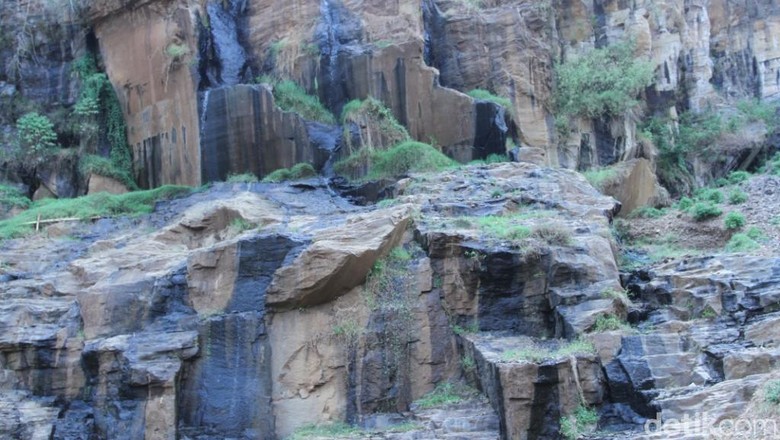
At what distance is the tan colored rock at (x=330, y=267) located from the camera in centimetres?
1684

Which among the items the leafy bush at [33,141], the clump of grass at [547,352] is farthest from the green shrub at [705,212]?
the leafy bush at [33,141]

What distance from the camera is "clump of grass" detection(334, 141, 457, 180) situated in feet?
75.6

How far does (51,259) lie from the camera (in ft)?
66.7

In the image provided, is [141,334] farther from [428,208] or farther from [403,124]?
[403,124]

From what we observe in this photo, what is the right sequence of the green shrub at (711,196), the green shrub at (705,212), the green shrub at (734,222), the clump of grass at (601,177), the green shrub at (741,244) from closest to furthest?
the green shrub at (741,244) < the green shrub at (734,222) < the green shrub at (705,212) < the green shrub at (711,196) < the clump of grass at (601,177)

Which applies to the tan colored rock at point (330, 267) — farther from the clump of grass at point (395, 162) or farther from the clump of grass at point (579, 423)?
the clump of grass at point (395, 162)

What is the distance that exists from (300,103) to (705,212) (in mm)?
11449

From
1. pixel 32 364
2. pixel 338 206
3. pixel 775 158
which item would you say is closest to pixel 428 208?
pixel 338 206

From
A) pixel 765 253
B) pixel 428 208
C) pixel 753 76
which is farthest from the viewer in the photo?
pixel 753 76

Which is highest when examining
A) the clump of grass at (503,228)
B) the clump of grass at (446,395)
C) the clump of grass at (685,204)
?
the clump of grass at (685,204)

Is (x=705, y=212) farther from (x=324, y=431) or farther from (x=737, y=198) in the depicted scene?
(x=324, y=431)

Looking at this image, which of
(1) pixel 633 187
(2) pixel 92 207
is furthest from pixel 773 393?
(2) pixel 92 207

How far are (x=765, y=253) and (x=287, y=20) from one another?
15.5m

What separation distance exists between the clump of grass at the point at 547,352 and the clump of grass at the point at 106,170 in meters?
14.8
